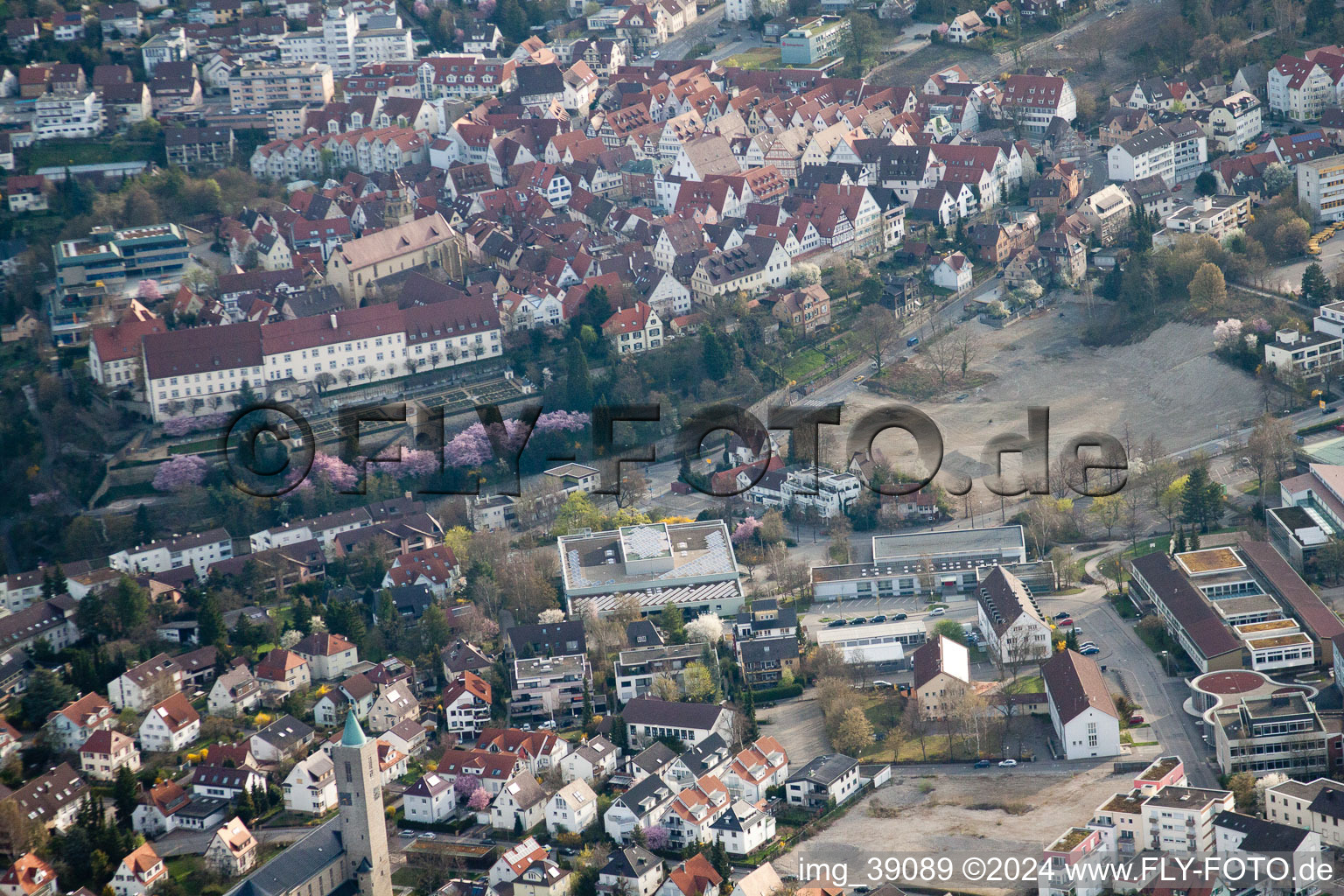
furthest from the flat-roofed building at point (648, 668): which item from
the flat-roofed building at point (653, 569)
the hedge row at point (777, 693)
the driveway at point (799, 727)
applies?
the flat-roofed building at point (653, 569)

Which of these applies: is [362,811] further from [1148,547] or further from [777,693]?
[1148,547]

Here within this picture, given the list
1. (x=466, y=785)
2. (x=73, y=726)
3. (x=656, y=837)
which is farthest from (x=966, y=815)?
(x=73, y=726)

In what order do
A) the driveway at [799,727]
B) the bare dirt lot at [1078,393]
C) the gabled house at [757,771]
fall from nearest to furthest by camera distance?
the gabled house at [757,771] < the driveway at [799,727] < the bare dirt lot at [1078,393]

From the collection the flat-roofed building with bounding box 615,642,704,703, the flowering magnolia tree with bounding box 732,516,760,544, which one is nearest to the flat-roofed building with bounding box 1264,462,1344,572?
the flowering magnolia tree with bounding box 732,516,760,544

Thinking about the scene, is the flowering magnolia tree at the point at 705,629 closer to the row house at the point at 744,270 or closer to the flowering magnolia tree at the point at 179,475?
the flowering magnolia tree at the point at 179,475

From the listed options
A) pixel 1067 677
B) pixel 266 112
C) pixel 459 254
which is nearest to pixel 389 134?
pixel 266 112

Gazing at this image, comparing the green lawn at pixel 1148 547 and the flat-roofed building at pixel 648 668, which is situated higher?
the green lawn at pixel 1148 547

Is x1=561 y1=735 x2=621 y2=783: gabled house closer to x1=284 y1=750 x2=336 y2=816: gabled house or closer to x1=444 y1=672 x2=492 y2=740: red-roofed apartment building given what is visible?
x1=444 y1=672 x2=492 y2=740: red-roofed apartment building
